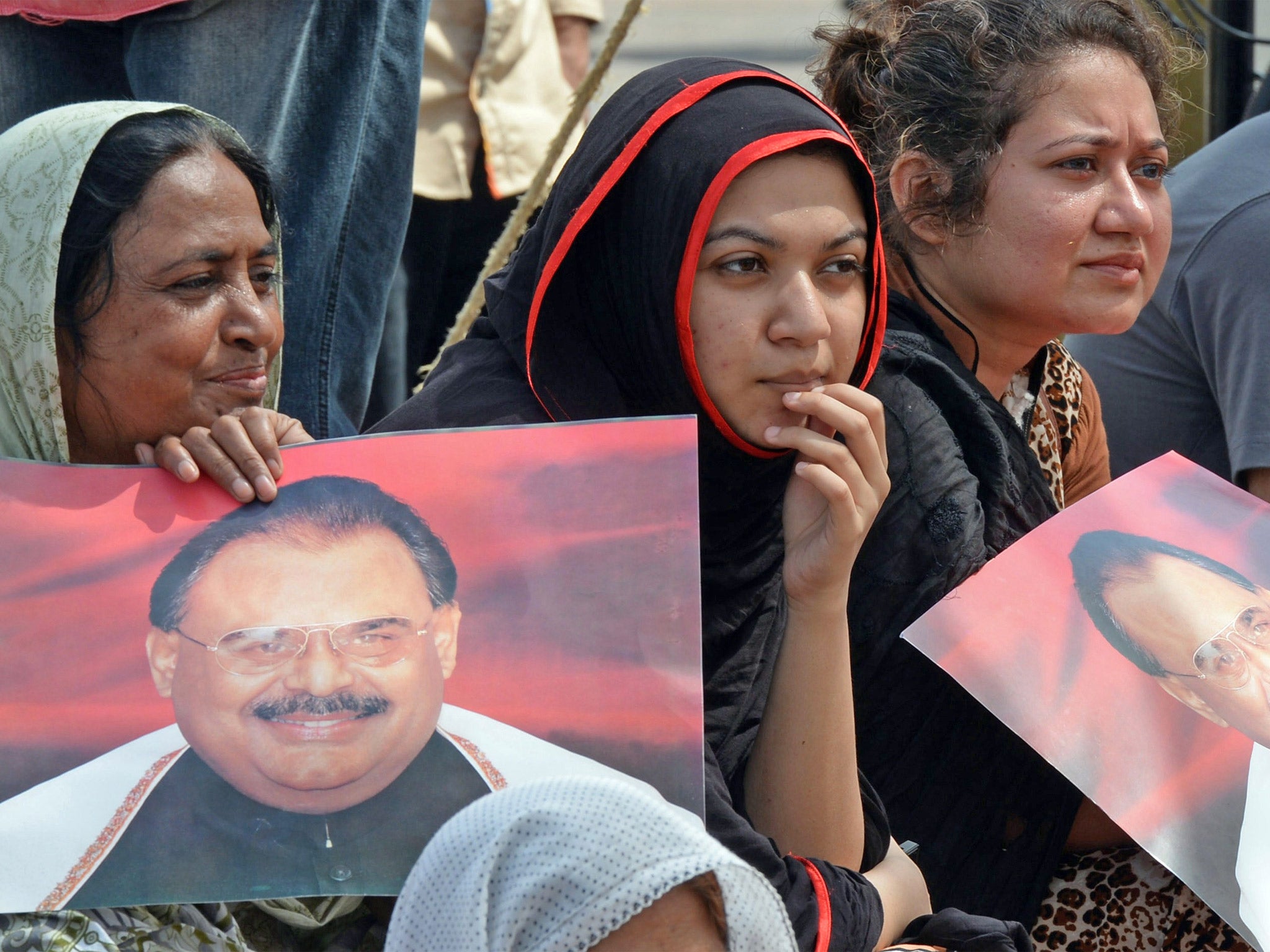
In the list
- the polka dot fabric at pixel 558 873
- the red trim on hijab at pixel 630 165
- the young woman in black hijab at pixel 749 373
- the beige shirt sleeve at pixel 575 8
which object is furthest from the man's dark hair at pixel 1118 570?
the beige shirt sleeve at pixel 575 8

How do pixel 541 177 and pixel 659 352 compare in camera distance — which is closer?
pixel 659 352

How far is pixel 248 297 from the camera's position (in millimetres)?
1828

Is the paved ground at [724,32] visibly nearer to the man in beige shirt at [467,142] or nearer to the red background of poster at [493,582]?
the man in beige shirt at [467,142]

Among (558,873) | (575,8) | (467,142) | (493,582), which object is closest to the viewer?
(558,873)

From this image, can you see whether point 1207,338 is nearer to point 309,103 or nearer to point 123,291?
point 309,103

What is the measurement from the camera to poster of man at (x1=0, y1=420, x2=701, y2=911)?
55.4 inches

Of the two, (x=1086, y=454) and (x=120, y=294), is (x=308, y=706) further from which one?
(x=1086, y=454)

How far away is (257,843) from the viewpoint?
55.4 inches

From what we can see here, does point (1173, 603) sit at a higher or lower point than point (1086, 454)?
higher

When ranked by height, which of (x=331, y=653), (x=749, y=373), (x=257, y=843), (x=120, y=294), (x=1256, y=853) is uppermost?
(x=120, y=294)

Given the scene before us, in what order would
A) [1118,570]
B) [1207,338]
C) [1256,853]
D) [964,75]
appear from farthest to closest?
1. [1207,338]
2. [964,75]
3. [1118,570]
4. [1256,853]

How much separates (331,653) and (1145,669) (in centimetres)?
99

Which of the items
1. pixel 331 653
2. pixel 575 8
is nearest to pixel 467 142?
pixel 575 8

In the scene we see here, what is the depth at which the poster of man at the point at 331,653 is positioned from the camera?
1.41 metres
